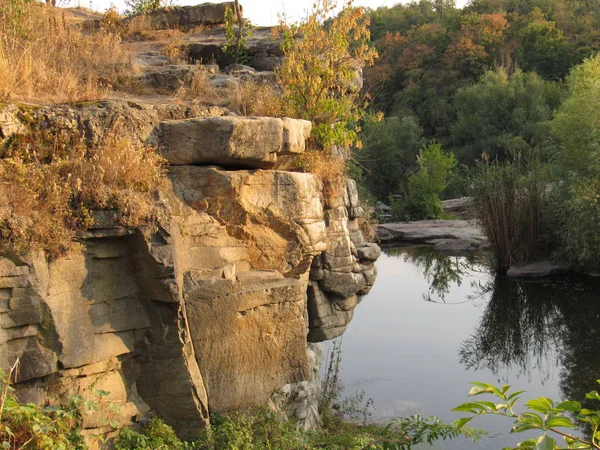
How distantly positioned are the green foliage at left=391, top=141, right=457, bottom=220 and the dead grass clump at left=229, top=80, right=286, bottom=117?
21.9m

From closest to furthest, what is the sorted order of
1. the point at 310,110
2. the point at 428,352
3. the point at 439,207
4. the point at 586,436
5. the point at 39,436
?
the point at 39,436, the point at 310,110, the point at 586,436, the point at 428,352, the point at 439,207

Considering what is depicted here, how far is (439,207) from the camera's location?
98.0ft

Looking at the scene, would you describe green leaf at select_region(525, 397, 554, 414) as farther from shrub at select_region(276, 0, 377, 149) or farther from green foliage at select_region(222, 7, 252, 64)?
green foliage at select_region(222, 7, 252, 64)

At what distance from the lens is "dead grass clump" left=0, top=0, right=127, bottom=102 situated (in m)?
6.23

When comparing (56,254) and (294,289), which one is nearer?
(56,254)

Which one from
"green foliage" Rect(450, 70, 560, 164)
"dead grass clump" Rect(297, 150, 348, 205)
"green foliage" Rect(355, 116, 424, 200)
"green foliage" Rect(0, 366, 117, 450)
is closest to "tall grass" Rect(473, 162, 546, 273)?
"dead grass clump" Rect(297, 150, 348, 205)

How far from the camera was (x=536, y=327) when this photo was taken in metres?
15.2

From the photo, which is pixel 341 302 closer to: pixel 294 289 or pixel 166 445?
pixel 294 289

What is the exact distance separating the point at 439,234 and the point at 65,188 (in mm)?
21466

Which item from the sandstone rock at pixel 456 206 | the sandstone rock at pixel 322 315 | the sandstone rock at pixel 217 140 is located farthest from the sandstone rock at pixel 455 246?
the sandstone rock at pixel 217 140

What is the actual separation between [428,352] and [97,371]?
9.23m

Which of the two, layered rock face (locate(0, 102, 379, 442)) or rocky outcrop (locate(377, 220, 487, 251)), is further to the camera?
rocky outcrop (locate(377, 220, 487, 251))

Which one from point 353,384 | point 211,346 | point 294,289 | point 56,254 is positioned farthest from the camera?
point 353,384

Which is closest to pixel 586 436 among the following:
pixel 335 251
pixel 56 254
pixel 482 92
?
pixel 335 251
